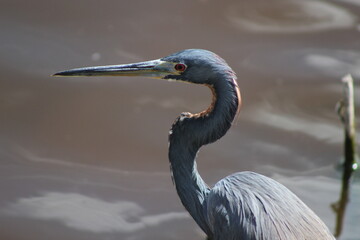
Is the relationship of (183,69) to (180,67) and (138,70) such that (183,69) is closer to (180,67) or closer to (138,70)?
(180,67)

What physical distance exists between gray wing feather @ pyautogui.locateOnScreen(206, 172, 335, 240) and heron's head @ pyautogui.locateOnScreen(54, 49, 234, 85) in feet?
1.96

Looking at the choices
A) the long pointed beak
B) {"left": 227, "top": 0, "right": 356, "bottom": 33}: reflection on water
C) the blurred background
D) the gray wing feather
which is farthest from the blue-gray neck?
{"left": 227, "top": 0, "right": 356, "bottom": 33}: reflection on water

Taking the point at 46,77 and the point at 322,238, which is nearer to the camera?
the point at 322,238

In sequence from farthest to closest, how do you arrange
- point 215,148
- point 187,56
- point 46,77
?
1. point 46,77
2. point 215,148
3. point 187,56

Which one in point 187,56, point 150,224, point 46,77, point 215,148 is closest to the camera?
point 187,56

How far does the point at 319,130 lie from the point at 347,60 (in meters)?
0.98

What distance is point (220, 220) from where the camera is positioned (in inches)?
174

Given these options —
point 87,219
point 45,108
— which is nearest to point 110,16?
point 45,108

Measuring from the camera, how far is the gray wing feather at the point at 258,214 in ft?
14.0

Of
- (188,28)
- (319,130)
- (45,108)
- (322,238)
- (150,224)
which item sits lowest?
(322,238)

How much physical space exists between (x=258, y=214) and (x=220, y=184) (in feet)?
1.07

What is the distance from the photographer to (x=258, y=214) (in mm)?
4352

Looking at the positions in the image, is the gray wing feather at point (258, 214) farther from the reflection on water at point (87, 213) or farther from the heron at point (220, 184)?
the reflection on water at point (87, 213)

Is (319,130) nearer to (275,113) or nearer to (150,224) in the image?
(275,113)
